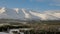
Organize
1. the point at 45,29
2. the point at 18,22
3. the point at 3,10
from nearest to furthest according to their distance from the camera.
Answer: the point at 45,29
the point at 18,22
the point at 3,10

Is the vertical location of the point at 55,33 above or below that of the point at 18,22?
below

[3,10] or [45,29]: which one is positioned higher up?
[3,10]

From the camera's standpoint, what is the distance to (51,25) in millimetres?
5738

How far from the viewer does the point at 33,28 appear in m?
5.70

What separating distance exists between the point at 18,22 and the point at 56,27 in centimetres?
126

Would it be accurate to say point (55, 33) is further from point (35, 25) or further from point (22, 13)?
point (22, 13)

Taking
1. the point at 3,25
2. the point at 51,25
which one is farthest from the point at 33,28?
the point at 3,25

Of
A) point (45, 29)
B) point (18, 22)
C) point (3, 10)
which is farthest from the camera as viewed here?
point (3, 10)

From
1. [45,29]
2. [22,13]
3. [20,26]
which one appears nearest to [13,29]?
[20,26]

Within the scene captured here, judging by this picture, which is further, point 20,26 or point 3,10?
point 3,10

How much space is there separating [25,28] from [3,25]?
71 cm

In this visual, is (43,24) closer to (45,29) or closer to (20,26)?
(45,29)

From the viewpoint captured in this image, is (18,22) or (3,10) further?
(3,10)

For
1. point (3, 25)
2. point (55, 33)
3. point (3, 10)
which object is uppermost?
point (3, 10)
